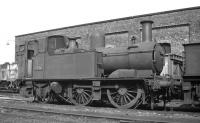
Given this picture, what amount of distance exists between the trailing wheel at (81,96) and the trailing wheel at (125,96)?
1.09 meters

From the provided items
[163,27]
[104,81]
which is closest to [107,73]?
[104,81]

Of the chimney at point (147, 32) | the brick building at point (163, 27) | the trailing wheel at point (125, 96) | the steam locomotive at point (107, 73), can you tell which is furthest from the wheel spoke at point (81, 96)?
the brick building at point (163, 27)

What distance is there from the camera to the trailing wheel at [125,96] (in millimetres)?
10570

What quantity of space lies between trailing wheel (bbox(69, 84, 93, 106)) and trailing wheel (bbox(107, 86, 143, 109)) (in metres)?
1.09

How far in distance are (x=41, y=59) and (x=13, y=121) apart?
19.3 ft

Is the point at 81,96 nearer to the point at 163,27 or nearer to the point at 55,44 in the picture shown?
the point at 55,44

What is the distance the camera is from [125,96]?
429 inches

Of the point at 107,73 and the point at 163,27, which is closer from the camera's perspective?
the point at 107,73

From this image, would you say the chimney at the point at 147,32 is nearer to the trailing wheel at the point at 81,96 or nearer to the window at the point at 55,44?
the trailing wheel at the point at 81,96

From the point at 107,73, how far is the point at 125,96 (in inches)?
68.9

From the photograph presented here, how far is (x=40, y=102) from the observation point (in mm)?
13289

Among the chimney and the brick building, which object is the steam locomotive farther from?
the brick building

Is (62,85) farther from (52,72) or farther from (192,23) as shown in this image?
(192,23)

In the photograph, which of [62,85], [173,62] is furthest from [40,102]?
[173,62]
